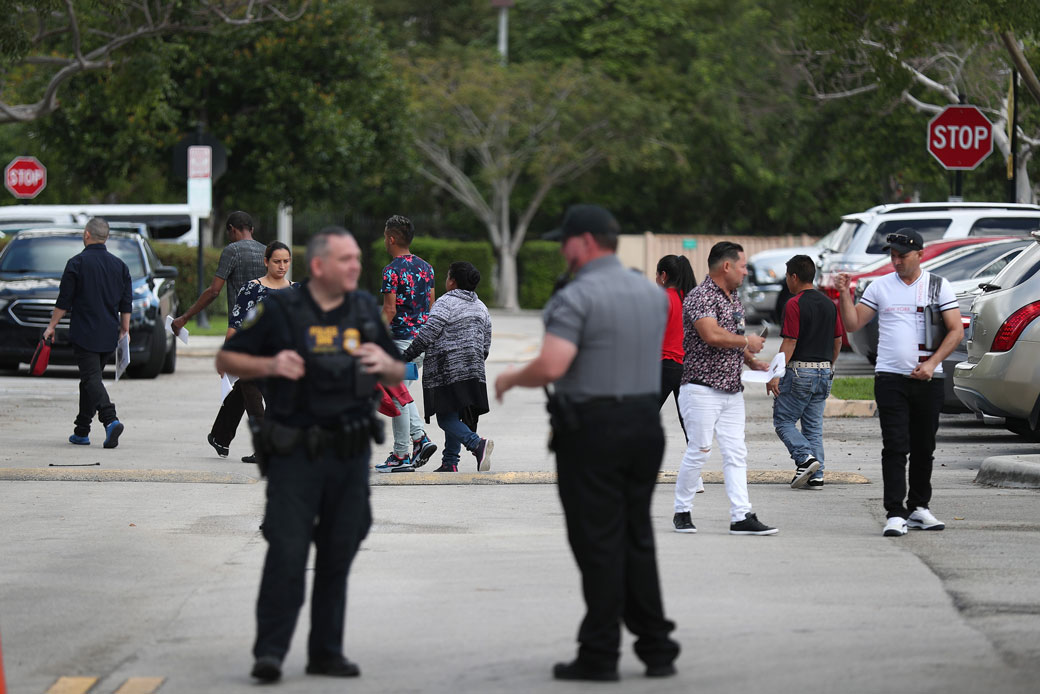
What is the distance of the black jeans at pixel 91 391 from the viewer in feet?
44.7

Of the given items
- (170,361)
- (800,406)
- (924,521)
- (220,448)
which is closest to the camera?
(924,521)

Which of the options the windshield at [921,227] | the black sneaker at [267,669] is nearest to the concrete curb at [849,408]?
the windshield at [921,227]

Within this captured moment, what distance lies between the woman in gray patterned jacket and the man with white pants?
8.56 ft

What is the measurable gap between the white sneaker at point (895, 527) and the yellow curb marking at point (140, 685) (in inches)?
190

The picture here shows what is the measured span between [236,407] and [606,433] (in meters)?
7.09

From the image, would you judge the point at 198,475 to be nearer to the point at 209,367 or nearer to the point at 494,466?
the point at 494,466

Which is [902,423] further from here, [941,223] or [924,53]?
[924,53]

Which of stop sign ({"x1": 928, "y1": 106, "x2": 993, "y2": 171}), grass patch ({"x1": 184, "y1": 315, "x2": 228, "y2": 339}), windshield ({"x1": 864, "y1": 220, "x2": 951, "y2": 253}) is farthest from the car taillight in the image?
grass patch ({"x1": 184, "y1": 315, "x2": 228, "y2": 339})

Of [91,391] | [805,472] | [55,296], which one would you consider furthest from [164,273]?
[805,472]

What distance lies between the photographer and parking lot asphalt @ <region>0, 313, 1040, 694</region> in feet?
20.6

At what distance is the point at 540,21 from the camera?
4869 cm

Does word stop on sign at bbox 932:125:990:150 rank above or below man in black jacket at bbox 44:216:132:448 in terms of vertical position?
above

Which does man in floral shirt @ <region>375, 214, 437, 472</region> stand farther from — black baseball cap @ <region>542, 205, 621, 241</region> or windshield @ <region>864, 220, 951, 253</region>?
windshield @ <region>864, 220, 951, 253</region>

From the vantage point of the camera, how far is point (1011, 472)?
38.8 ft
